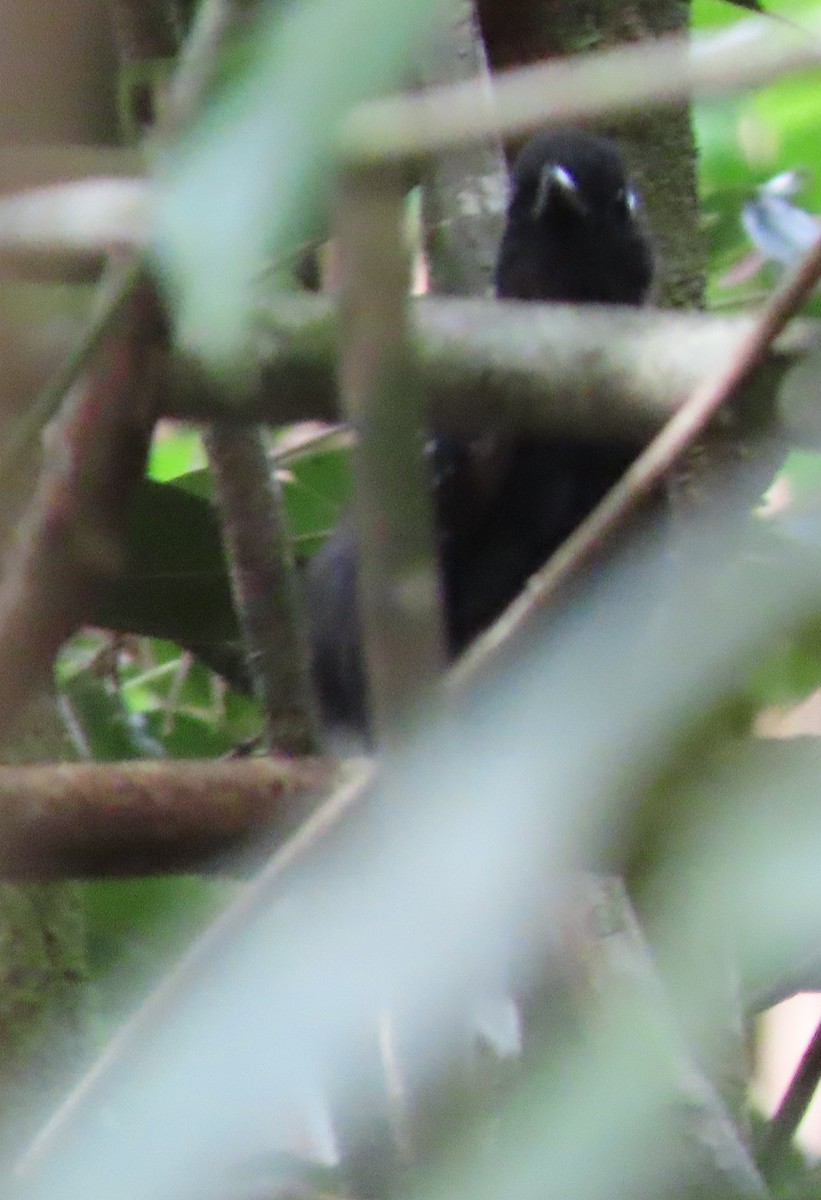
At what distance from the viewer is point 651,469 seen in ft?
1.67

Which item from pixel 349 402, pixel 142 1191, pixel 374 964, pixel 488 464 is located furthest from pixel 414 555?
pixel 488 464

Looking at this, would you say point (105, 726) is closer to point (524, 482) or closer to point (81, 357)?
point (524, 482)

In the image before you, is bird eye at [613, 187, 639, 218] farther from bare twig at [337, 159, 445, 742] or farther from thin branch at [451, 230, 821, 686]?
bare twig at [337, 159, 445, 742]

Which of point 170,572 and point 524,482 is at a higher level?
point 170,572

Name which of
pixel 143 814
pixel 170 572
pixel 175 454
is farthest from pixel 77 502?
pixel 175 454

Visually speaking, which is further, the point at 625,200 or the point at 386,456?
the point at 625,200

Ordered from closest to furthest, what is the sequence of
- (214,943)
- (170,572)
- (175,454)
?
(214,943)
(170,572)
(175,454)

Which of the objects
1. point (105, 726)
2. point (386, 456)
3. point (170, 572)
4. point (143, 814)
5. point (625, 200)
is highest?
point (386, 456)

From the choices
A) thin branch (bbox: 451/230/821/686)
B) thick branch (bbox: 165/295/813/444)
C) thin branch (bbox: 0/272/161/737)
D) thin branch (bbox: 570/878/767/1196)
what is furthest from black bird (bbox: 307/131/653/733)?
thin branch (bbox: 451/230/821/686)

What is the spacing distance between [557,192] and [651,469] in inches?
56.7

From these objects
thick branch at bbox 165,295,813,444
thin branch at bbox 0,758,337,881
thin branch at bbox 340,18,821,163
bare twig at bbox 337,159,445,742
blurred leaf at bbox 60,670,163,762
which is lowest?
blurred leaf at bbox 60,670,163,762

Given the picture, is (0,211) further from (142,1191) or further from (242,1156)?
(242,1156)

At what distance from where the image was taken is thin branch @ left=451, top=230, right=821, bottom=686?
50 centimetres

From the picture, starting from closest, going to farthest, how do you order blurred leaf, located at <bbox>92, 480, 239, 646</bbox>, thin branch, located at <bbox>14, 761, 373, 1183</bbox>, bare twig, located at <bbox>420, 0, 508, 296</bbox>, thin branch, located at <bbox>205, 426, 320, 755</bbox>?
thin branch, located at <bbox>14, 761, 373, 1183</bbox>
thin branch, located at <bbox>205, 426, 320, 755</bbox>
blurred leaf, located at <bbox>92, 480, 239, 646</bbox>
bare twig, located at <bbox>420, 0, 508, 296</bbox>
